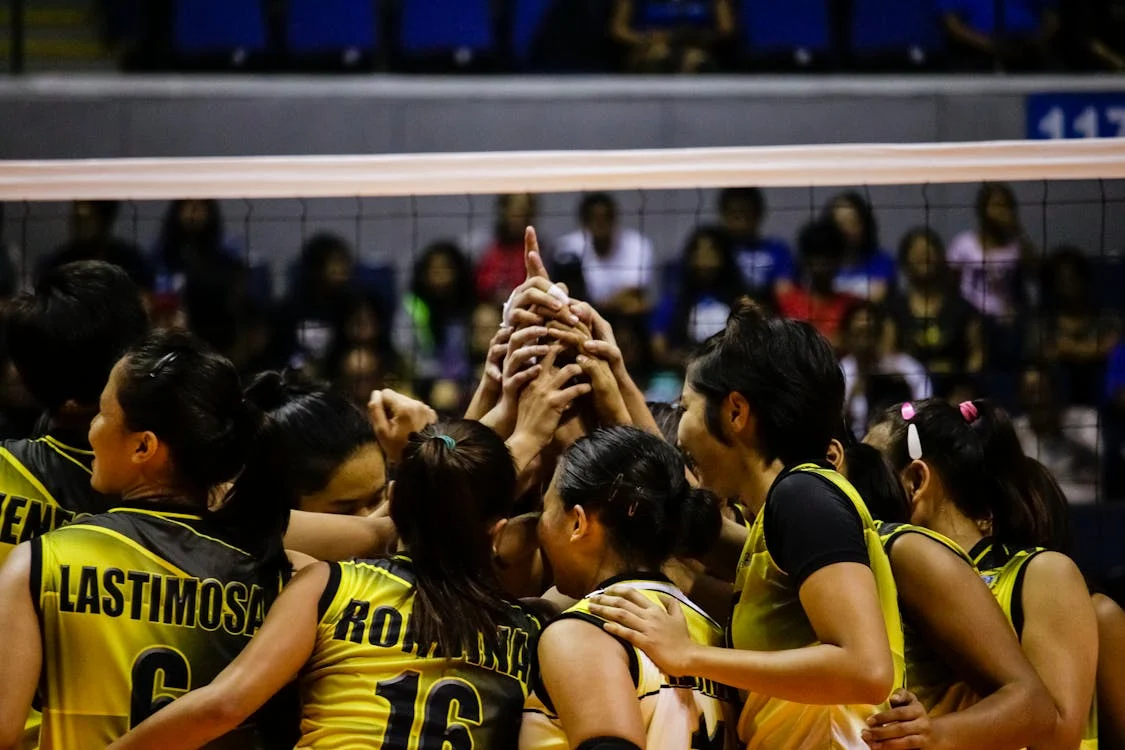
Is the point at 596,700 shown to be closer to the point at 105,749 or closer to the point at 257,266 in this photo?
the point at 105,749

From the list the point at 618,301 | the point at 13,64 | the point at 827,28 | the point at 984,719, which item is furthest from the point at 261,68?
the point at 984,719

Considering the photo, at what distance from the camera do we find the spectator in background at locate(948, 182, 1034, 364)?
8.16 meters

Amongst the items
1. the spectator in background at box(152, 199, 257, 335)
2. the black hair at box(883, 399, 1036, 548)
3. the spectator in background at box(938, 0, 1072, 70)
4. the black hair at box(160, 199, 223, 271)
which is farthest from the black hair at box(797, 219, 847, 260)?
the black hair at box(883, 399, 1036, 548)

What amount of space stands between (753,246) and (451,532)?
20.3ft

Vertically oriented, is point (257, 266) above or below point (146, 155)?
below

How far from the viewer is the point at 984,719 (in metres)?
2.73

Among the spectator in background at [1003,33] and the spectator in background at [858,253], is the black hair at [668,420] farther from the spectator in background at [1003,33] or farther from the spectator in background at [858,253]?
the spectator in background at [1003,33]

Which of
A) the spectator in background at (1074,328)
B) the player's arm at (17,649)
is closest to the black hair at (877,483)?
the player's arm at (17,649)

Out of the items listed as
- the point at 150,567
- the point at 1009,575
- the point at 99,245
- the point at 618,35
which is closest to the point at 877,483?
the point at 1009,575

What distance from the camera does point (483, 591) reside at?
282 cm

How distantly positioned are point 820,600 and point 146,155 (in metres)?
7.85

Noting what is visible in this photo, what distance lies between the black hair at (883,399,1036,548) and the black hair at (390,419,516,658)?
1.08m

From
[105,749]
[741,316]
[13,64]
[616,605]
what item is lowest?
[105,749]

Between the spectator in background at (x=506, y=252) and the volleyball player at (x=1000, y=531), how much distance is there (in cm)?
535
